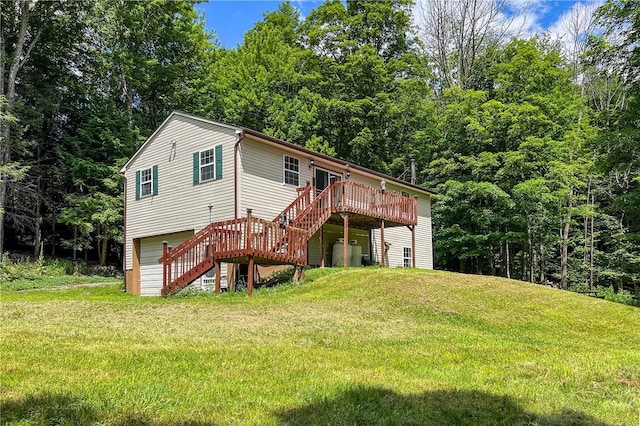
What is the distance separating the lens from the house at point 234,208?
46.1 ft

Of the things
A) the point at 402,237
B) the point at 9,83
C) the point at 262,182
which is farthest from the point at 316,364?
the point at 9,83

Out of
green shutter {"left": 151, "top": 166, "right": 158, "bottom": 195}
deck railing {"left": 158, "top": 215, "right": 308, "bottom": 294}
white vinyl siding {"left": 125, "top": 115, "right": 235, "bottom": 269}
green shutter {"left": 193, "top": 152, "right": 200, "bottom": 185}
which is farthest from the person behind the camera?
green shutter {"left": 151, "top": 166, "right": 158, "bottom": 195}

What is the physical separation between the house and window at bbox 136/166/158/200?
0.14 ft

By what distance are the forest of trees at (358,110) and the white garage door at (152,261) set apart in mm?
6048

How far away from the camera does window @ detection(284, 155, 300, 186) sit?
18.0 m

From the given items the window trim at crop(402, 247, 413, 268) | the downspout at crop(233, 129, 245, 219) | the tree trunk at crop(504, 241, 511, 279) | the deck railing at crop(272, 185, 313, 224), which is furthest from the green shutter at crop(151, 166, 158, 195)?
the tree trunk at crop(504, 241, 511, 279)

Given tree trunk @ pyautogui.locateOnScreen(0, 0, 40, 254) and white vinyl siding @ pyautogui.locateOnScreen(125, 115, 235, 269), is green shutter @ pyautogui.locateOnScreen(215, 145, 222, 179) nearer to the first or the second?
white vinyl siding @ pyautogui.locateOnScreen(125, 115, 235, 269)

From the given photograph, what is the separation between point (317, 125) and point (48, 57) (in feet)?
51.8

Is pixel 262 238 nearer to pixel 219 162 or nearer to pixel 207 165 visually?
pixel 219 162

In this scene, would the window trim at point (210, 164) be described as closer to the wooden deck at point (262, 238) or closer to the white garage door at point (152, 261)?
the white garage door at point (152, 261)

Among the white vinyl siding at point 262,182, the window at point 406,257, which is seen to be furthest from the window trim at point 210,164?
the window at point 406,257

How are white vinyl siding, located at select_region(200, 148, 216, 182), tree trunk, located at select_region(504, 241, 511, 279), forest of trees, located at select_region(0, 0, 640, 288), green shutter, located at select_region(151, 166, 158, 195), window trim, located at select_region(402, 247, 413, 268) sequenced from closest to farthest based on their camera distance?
white vinyl siding, located at select_region(200, 148, 216, 182) < green shutter, located at select_region(151, 166, 158, 195) < window trim, located at select_region(402, 247, 413, 268) < forest of trees, located at select_region(0, 0, 640, 288) < tree trunk, located at select_region(504, 241, 511, 279)

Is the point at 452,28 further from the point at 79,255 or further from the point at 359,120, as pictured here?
the point at 79,255

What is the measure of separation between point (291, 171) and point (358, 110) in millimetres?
14184
